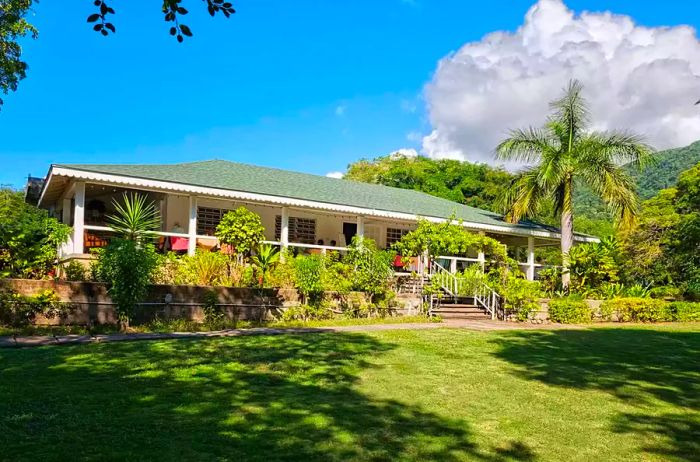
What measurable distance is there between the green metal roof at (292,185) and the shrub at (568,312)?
187 inches

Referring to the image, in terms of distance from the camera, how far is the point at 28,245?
37.9 feet

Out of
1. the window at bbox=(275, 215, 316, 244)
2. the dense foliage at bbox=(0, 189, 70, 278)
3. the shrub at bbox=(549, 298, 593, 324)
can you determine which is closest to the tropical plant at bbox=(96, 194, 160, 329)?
the dense foliage at bbox=(0, 189, 70, 278)

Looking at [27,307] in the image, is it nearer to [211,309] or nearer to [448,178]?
[211,309]

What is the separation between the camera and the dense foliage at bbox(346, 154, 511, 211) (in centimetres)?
4675

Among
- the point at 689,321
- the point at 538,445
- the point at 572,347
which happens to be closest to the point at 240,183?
the point at 572,347

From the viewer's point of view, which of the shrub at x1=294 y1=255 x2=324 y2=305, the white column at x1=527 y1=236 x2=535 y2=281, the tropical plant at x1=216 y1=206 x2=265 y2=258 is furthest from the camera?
the white column at x1=527 y1=236 x2=535 y2=281

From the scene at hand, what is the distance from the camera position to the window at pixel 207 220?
1970cm

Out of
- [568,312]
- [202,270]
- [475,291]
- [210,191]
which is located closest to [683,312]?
[568,312]

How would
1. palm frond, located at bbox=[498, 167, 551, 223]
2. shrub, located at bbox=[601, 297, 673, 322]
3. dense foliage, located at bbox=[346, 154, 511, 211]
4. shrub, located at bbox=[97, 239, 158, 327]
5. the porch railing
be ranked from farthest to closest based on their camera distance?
dense foliage, located at bbox=[346, 154, 511, 211] < palm frond, located at bbox=[498, 167, 551, 223] < shrub, located at bbox=[601, 297, 673, 322] < the porch railing < shrub, located at bbox=[97, 239, 158, 327]

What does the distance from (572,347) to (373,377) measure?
18.8 ft

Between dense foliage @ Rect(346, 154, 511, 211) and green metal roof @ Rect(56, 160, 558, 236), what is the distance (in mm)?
20072

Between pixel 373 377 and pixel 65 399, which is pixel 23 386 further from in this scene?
pixel 373 377

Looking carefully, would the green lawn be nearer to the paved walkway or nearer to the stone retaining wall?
the paved walkway

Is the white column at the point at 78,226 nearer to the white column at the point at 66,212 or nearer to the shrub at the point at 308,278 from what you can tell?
the white column at the point at 66,212
